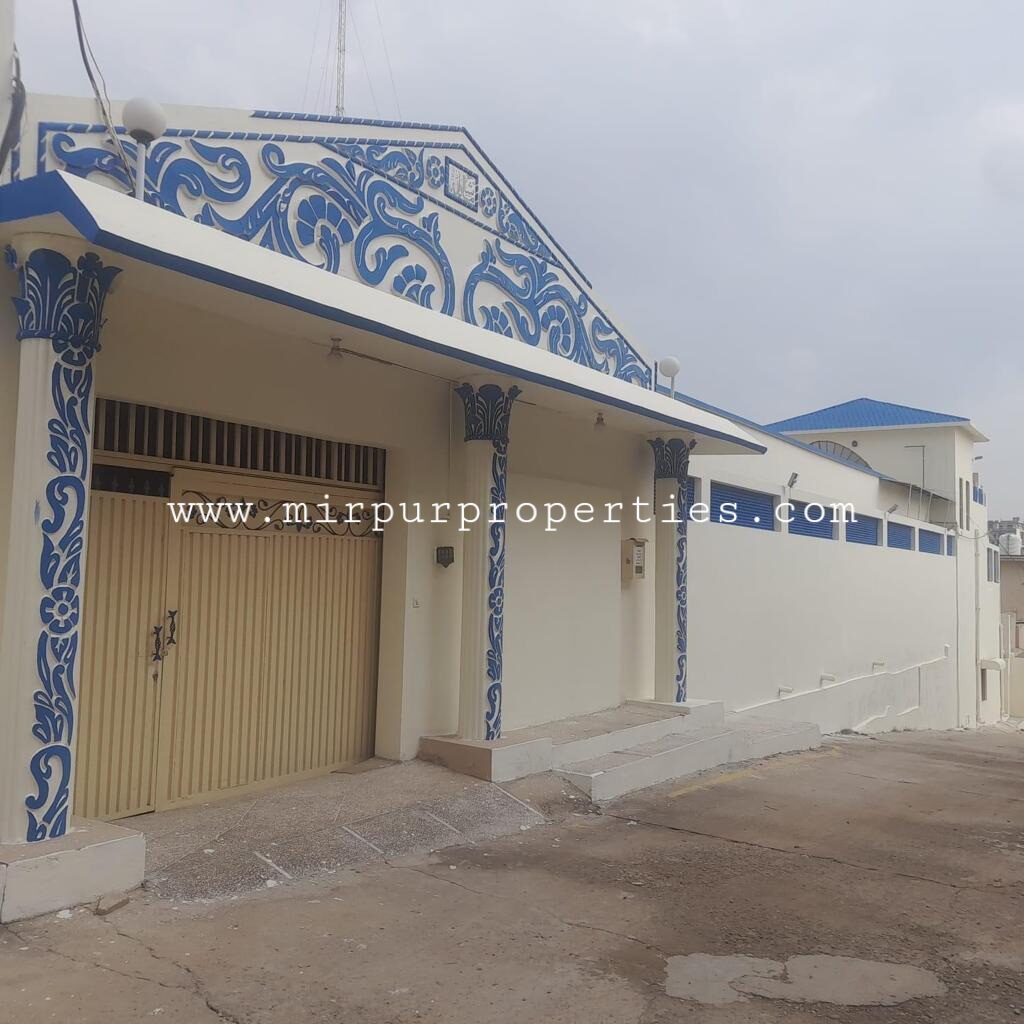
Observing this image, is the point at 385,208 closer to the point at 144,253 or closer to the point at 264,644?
the point at 144,253

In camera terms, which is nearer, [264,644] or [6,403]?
[6,403]

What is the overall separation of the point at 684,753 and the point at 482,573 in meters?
2.59

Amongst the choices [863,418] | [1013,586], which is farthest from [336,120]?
[1013,586]

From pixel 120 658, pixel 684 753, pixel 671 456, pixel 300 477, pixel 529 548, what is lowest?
pixel 684 753

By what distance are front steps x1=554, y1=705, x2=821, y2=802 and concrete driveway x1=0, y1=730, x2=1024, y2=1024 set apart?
0.76 m

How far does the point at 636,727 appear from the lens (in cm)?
866

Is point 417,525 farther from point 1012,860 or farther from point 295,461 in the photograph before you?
point 1012,860

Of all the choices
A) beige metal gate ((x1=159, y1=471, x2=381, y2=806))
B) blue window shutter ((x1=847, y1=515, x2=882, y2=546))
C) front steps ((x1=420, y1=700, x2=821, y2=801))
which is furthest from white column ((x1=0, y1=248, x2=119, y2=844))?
blue window shutter ((x1=847, y1=515, x2=882, y2=546))

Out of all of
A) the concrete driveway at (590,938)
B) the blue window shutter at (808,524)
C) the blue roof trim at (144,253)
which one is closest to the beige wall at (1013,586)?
the blue window shutter at (808,524)

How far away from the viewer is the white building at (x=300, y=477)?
4547mm

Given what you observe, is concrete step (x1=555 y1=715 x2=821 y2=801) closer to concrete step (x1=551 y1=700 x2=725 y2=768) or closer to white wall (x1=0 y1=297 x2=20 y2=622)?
concrete step (x1=551 y1=700 x2=725 y2=768)

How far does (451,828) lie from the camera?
615cm

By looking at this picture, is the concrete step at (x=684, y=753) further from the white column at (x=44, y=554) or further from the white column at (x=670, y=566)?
the white column at (x=44, y=554)

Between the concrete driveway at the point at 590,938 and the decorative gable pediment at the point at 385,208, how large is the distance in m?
3.81
